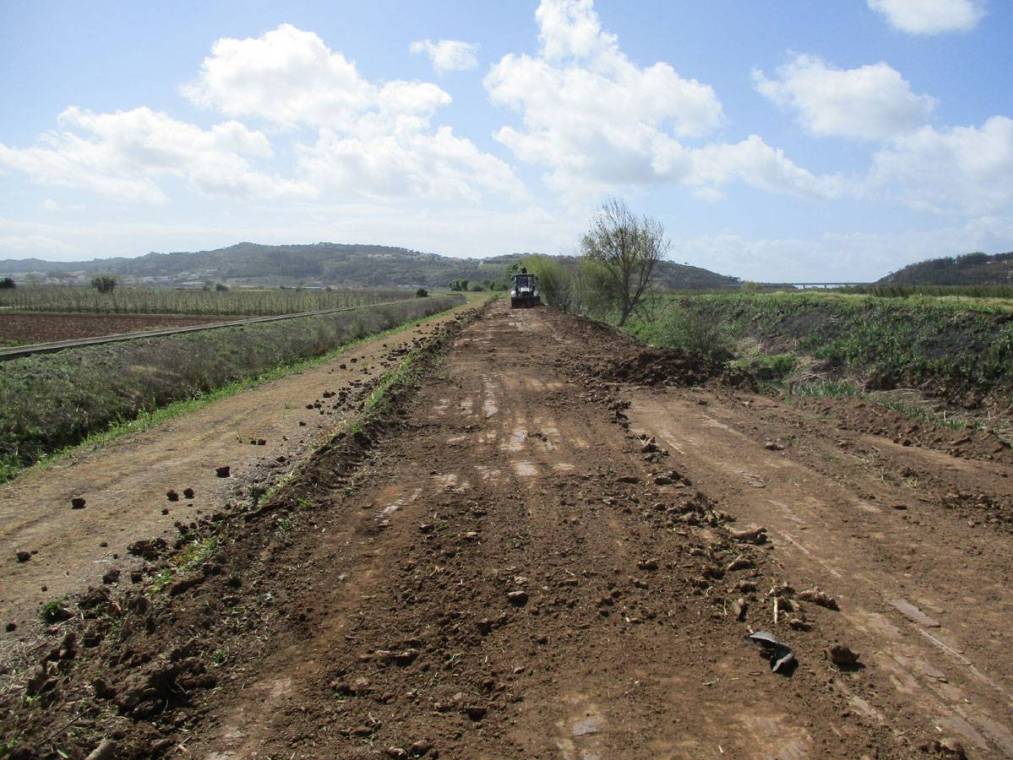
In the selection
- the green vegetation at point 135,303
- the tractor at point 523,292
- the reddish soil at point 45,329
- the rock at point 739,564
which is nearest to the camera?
the rock at point 739,564

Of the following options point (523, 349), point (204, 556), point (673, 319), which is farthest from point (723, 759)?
point (673, 319)

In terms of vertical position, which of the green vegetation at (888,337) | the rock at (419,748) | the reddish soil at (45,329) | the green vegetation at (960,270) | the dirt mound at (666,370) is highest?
the green vegetation at (960,270)

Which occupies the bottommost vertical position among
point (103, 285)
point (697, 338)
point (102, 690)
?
point (102, 690)

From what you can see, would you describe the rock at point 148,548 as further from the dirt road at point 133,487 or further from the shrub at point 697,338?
the shrub at point 697,338

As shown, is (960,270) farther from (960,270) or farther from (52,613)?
(52,613)

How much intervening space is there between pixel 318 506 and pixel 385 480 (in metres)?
1.04

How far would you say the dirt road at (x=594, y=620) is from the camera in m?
3.29

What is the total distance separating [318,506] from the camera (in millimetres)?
6465

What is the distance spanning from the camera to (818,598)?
4570 millimetres

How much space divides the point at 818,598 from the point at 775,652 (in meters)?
0.88

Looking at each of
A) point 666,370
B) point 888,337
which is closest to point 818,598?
point 666,370

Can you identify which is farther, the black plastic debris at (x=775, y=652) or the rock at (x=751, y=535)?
the rock at (x=751, y=535)

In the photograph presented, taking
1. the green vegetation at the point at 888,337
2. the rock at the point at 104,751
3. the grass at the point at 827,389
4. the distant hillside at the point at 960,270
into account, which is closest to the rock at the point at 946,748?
the rock at the point at 104,751

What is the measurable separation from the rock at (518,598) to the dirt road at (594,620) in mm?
15
